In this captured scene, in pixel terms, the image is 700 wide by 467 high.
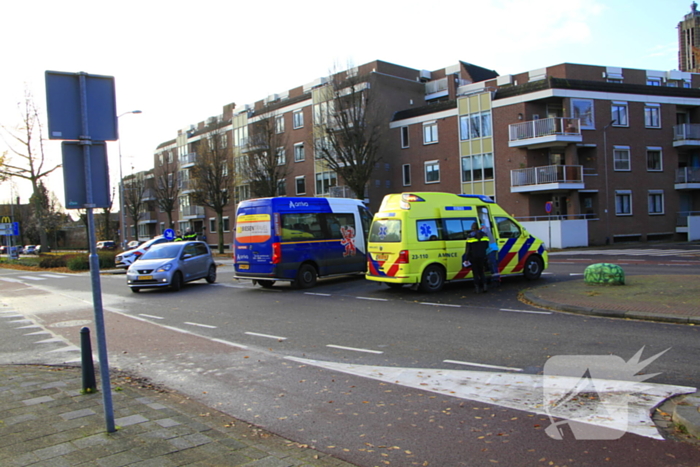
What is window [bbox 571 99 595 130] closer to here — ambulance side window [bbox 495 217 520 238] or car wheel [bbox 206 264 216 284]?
ambulance side window [bbox 495 217 520 238]

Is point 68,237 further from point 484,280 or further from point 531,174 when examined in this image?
point 484,280

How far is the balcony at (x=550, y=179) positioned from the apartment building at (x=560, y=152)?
0.07 metres

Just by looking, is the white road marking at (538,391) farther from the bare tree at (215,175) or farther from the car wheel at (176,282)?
the bare tree at (215,175)

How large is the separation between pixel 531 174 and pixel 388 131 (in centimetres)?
1324

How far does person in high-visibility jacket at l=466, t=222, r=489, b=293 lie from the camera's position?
1324cm

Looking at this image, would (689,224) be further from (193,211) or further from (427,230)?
(193,211)

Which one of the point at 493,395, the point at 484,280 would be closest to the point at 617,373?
the point at 493,395

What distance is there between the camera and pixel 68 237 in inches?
→ 3487

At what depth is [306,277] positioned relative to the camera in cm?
1638

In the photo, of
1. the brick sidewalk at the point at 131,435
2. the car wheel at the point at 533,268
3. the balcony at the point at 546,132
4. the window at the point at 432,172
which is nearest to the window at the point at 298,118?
the window at the point at 432,172

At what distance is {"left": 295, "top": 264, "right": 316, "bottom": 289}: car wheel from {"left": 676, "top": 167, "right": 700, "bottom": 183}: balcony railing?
33.3m

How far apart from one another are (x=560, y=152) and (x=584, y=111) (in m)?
3.07
